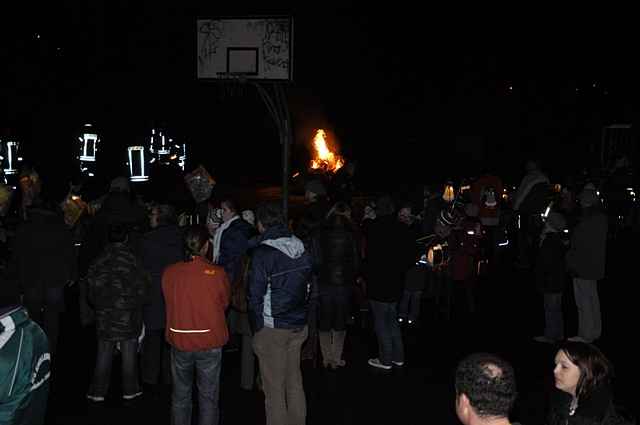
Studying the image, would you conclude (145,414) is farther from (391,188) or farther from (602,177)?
(391,188)

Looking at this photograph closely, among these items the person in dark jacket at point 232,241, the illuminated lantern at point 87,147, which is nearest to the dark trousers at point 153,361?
the person in dark jacket at point 232,241

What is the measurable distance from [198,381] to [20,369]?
250 centimetres

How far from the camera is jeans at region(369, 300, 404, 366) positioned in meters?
7.34

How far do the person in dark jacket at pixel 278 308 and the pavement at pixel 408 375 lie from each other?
2.52 ft

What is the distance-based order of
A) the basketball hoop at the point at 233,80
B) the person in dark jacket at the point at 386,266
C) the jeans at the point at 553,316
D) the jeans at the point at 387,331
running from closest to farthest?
the person in dark jacket at the point at 386,266 → the jeans at the point at 387,331 → the jeans at the point at 553,316 → the basketball hoop at the point at 233,80

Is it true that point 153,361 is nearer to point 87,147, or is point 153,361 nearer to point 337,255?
point 337,255

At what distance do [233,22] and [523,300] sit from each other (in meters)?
6.44

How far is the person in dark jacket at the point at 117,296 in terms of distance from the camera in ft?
19.9

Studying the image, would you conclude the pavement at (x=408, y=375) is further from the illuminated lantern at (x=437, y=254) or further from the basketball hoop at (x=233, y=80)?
the basketball hoop at (x=233, y=80)

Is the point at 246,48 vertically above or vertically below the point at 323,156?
above

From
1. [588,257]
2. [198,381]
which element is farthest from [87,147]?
[198,381]

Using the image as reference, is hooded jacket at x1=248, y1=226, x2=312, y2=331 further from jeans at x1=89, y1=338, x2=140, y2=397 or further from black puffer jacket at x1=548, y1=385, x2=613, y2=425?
Result: black puffer jacket at x1=548, y1=385, x2=613, y2=425

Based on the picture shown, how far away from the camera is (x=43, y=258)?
7148 mm

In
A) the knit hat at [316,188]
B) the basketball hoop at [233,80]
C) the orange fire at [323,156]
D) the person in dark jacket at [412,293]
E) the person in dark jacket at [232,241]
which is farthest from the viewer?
the orange fire at [323,156]
